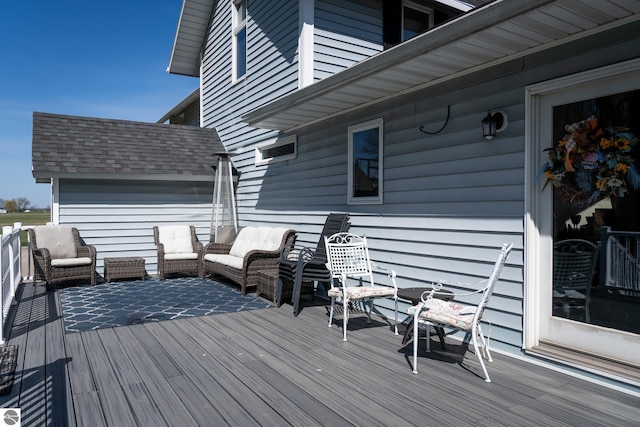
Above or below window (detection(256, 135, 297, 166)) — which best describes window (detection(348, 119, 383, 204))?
below

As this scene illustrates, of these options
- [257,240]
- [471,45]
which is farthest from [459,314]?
[257,240]

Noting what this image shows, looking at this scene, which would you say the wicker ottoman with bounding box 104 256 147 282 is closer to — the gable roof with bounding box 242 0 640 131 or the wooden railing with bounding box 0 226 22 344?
the wooden railing with bounding box 0 226 22 344

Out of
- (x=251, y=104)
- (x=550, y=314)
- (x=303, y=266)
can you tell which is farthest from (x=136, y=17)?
(x=550, y=314)

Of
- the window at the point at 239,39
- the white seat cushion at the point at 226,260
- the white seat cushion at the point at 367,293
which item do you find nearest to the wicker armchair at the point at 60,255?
the white seat cushion at the point at 226,260

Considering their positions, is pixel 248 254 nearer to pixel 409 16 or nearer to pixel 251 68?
pixel 251 68

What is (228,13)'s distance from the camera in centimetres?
909

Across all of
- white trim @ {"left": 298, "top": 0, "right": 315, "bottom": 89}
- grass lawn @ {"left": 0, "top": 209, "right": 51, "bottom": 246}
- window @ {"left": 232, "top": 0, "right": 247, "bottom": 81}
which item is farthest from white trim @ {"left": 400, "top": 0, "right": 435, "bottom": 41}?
grass lawn @ {"left": 0, "top": 209, "right": 51, "bottom": 246}

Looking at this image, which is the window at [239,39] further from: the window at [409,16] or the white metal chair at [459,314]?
the white metal chair at [459,314]

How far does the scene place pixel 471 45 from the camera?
11.0ft

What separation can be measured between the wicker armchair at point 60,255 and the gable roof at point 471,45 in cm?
429

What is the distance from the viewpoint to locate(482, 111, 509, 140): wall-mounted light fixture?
369 centimetres

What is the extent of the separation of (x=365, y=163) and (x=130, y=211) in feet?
16.2

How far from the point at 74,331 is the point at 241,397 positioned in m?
2.45

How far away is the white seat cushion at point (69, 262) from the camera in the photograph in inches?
258
